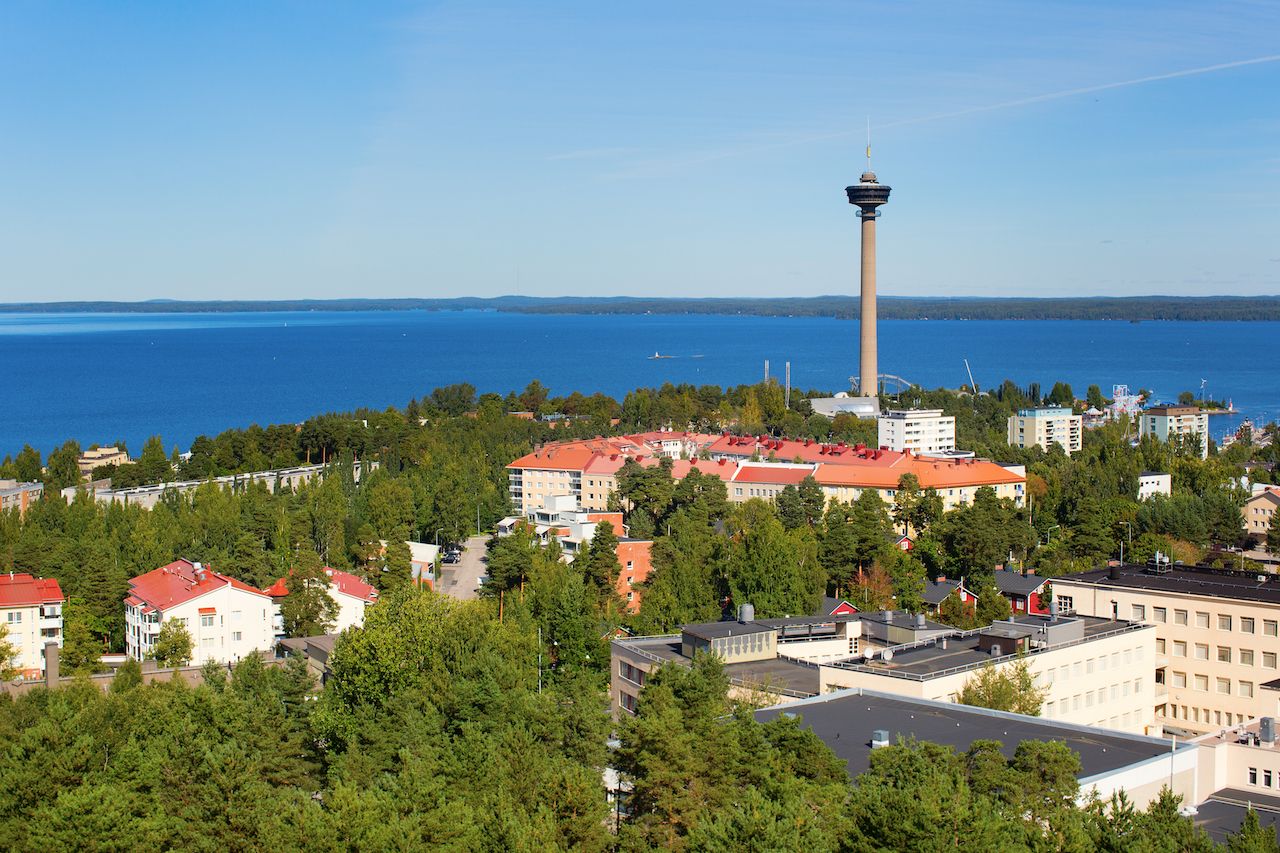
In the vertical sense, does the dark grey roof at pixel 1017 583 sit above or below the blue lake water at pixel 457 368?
below

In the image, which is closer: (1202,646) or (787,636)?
(787,636)

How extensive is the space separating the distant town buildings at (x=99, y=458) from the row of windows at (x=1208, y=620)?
36.7 metres

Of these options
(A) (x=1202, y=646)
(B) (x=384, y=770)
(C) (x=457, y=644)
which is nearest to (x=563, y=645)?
(C) (x=457, y=644)

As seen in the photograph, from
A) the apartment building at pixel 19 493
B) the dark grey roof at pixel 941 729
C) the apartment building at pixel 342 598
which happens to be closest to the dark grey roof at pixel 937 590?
the apartment building at pixel 342 598

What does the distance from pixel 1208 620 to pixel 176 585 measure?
1753 centimetres

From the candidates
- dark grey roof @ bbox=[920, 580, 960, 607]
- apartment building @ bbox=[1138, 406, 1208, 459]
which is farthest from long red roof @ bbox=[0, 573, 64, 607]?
apartment building @ bbox=[1138, 406, 1208, 459]

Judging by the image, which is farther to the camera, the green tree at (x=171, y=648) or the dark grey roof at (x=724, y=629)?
the green tree at (x=171, y=648)

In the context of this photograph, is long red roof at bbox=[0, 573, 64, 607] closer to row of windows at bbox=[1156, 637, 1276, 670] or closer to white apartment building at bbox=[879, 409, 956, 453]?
row of windows at bbox=[1156, 637, 1276, 670]

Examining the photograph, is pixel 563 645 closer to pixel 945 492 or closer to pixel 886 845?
pixel 886 845

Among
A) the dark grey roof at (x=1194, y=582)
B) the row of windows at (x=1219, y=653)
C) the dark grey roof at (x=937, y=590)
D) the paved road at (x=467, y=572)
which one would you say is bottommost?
the paved road at (x=467, y=572)

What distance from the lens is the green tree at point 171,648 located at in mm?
24125

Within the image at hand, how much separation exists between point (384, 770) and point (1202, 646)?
1256cm

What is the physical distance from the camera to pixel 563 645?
74.6 ft

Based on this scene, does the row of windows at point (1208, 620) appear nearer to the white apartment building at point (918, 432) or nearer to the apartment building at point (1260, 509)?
the apartment building at point (1260, 509)
